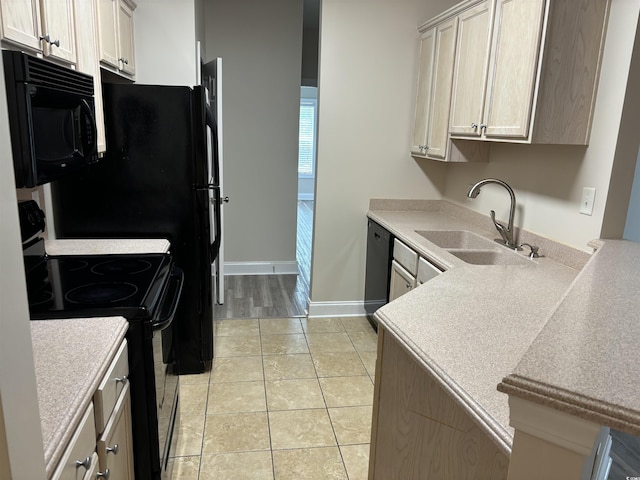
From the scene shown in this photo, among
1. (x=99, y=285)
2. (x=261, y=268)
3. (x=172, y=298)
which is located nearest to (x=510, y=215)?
(x=172, y=298)

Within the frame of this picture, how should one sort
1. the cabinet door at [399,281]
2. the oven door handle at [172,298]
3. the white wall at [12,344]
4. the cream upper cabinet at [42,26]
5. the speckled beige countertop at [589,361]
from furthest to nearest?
the cabinet door at [399,281] → the oven door handle at [172,298] → the cream upper cabinet at [42,26] → the speckled beige countertop at [589,361] → the white wall at [12,344]

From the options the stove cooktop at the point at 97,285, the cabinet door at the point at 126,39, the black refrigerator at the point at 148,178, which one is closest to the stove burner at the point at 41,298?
the stove cooktop at the point at 97,285

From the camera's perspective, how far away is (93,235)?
2.58 meters

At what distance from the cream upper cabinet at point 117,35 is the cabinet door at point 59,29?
0.43 metres

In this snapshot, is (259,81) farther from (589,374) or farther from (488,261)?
(589,374)

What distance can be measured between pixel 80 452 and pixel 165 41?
2.80 meters

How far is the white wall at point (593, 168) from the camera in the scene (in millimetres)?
2053

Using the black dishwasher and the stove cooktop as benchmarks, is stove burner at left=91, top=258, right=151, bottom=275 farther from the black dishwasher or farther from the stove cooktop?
the black dishwasher

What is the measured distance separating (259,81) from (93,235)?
2.54 metres

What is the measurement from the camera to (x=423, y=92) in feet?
11.6

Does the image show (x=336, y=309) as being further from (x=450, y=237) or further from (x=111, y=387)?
(x=111, y=387)

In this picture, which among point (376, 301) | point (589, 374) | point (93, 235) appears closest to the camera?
point (589, 374)

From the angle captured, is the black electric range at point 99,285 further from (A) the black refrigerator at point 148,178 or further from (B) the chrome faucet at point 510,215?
(B) the chrome faucet at point 510,215

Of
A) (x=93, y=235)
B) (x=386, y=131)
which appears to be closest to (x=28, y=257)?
(x=93, y=235)
